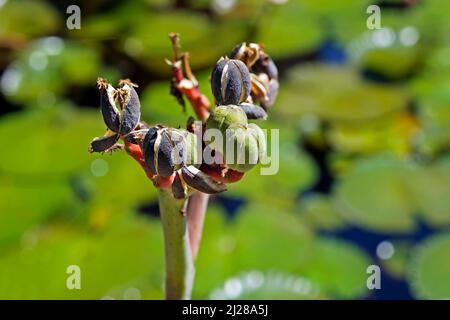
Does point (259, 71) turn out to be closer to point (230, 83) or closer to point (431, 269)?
point (230, 83)

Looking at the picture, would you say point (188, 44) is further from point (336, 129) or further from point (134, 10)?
point (336, 129)

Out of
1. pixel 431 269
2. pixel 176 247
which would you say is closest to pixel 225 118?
pixel 176 247

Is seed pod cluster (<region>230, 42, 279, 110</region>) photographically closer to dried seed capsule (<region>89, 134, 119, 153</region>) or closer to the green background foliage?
dried seed capsule (<region>89, 134, 119, 153</region>)

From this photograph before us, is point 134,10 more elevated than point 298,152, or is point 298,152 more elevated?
point 134,10

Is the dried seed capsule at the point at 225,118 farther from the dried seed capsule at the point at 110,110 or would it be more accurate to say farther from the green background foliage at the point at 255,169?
the green background foliage at the point at 255,169
